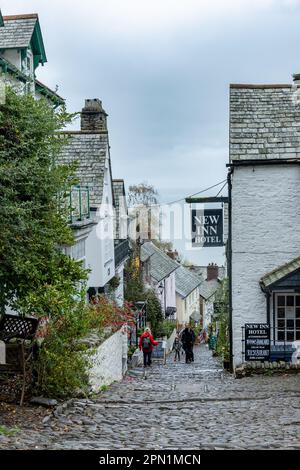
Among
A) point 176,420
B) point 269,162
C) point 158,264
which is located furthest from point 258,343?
point 158,264

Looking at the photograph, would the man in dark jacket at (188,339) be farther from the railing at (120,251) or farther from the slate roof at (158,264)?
the slate roof at (158,264)

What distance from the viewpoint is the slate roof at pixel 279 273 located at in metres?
21.7

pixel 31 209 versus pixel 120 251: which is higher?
pixel 31 209

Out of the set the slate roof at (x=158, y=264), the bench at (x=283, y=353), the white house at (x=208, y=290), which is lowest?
the white house at (x=208, y=290)

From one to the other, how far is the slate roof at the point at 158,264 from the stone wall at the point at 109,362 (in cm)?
2780

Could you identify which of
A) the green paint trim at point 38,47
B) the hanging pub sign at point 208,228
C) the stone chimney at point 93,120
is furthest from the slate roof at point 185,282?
the hanging pub sign at point 208,228

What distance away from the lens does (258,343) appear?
21.7 metres

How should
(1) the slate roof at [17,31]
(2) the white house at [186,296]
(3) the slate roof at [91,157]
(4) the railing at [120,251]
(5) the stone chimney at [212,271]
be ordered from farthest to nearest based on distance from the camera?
(5) the stone chimney at [212,271] < (2) the white house at [186,296] < (4) the railing at [120,251] < (3) the slate roof at [91,157] < (1) the slate roof at [17,31]

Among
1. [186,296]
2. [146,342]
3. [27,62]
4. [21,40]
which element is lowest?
[186,296]

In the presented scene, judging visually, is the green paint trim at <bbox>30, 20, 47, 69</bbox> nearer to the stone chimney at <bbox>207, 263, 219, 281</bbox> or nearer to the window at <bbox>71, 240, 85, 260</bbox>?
the window at <bbox>71, 240, 85, 260</bbox>

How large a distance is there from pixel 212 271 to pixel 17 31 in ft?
217

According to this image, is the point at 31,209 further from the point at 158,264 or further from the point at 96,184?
the point at 158,264

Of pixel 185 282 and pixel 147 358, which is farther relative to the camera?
pixel 185 282
